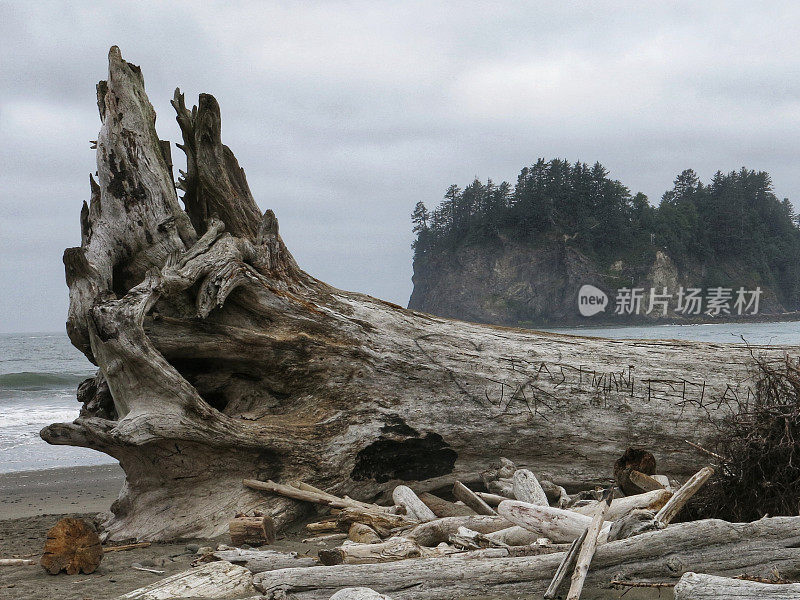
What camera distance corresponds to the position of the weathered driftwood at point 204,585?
174 inches

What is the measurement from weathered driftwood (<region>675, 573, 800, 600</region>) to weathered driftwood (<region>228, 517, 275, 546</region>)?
3.52 metres

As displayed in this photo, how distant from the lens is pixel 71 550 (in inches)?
207

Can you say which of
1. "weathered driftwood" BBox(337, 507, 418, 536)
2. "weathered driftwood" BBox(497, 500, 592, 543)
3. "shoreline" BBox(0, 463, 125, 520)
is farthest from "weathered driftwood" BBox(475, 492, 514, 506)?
"shoreline" BBox(0, 463, 125, 520)

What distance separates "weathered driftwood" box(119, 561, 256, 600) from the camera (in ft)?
14.5

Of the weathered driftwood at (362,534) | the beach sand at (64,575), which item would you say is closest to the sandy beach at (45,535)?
the beach sand at (64,575)

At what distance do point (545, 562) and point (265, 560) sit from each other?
189 centimetres

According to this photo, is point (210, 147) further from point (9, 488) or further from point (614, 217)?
point (614, 217)

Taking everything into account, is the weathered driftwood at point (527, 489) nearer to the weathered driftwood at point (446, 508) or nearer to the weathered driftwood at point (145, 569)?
the weathered driftwood at point (446, 508)

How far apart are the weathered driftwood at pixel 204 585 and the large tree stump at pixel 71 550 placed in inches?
34.8

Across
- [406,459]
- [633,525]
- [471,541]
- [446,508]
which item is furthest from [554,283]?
[633,525]

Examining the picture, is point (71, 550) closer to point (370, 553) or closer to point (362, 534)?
point (362, 534)

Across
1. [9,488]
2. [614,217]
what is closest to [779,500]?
[9,488]

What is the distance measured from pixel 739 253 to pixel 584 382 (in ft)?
256

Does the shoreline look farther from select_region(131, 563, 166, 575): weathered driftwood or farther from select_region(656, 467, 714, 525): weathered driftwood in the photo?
select_region(656, 467, 714, 525): weathered driftwood
